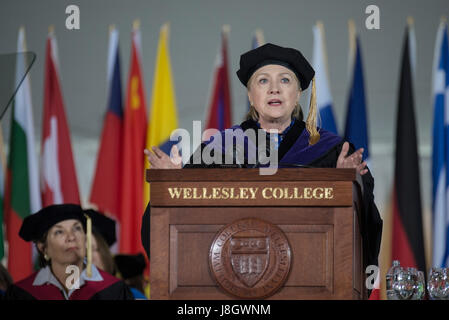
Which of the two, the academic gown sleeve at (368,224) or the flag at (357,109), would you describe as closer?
the academic gown sleeve at (368,224)

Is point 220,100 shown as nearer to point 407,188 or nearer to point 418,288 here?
point 407,188

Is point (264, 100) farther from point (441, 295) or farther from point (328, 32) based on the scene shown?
point (328, 32)

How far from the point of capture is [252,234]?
2174 mm

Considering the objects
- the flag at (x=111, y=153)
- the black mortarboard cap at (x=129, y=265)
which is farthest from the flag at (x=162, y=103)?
the black mortarboard cap at (x=129, y=265)

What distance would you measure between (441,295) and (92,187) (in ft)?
18.2

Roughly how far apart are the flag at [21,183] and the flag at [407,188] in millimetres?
3329

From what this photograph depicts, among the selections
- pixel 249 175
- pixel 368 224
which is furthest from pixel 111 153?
pixel 249 175

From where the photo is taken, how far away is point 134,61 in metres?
7.68

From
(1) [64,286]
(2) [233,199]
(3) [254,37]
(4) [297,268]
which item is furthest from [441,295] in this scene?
(3) [254,37]

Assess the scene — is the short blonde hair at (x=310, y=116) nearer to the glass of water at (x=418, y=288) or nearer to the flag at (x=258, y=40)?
the glass of water at (x=418, y=288)

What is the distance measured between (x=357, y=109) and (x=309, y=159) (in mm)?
4597

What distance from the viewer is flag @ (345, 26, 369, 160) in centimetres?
726

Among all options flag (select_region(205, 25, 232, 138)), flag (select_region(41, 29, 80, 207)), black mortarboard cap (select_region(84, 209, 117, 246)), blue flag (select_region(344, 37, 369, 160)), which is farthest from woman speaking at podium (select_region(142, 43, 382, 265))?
flag (select_region(41, 29, 80, 207))

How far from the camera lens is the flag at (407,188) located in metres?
7.10
